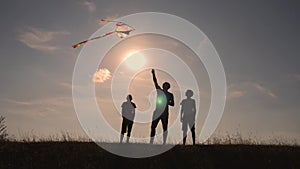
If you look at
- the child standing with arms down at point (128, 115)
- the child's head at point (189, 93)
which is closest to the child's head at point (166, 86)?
the child's head at point (189, 93)

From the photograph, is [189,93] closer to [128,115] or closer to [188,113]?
[188,113]

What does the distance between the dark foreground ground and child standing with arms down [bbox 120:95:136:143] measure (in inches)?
72.4

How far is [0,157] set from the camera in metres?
17.4

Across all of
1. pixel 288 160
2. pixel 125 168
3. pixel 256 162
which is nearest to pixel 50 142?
pixel 125 168

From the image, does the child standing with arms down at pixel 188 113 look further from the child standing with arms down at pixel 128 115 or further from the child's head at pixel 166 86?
the child standing with arms down at pixel 128 115

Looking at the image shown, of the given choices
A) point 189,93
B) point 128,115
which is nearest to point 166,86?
point 189,93

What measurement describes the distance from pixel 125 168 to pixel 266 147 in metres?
6.27

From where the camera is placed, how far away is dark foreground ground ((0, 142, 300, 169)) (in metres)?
16.3

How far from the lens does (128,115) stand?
1919 centimetres

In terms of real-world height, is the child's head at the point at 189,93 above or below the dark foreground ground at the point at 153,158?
above

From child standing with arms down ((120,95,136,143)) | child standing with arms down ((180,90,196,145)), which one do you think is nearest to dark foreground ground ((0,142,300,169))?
child standing with arms down ((180,90,196,145))

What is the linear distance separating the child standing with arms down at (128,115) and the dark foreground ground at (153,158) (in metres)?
1.84

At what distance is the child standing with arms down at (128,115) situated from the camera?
19.2 meters

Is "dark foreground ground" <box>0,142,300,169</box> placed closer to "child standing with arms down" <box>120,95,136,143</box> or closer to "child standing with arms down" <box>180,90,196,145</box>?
"child standing with arms down" <box>180,90,196,145</box>
